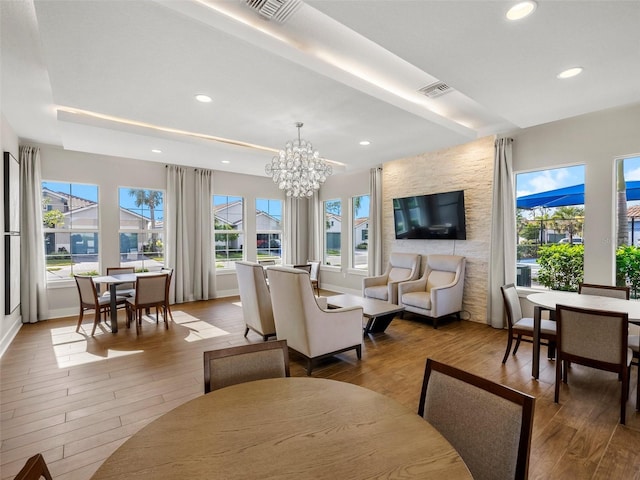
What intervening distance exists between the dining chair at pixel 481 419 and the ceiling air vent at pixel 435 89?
123 inches

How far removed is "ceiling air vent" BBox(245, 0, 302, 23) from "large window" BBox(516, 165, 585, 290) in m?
4.18

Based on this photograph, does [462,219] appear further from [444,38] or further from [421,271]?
[444,38]

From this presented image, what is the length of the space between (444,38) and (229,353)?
257 cm

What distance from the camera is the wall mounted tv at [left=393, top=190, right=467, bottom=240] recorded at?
526cm

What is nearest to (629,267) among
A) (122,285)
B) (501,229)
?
(501,229)

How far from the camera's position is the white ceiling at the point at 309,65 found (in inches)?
82.6

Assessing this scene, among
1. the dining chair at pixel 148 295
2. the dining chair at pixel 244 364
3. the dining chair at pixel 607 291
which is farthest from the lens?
the dining chair at pixel 148 295

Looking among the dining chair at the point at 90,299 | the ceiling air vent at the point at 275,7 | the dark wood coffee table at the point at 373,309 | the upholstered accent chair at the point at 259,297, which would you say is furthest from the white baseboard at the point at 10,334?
the ceiling air vent at the point at 275,7

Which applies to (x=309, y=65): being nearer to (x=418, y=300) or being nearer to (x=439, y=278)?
(x=418, y=300)

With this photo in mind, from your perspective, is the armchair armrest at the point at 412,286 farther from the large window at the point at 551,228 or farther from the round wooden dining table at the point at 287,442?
the round wooden dining table at the point at 287,442

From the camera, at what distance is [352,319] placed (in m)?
3.43

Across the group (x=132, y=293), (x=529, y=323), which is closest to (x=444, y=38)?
(x=529, y=323)

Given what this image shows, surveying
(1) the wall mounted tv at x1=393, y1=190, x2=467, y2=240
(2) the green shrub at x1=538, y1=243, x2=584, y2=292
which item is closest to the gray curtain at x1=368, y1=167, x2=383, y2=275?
(1) the wall mounted tv at x1=393, y1=190, x2=467, y2=240

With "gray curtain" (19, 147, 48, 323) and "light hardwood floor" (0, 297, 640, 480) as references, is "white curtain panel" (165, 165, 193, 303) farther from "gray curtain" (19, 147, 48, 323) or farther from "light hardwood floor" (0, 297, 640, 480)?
"gray curtain" (19, 147, 48, 323)
